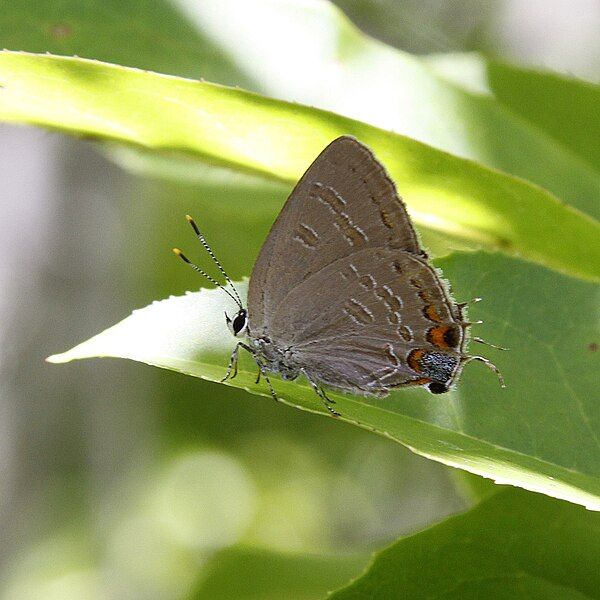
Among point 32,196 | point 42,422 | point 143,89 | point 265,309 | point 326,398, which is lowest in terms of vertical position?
point 42,422

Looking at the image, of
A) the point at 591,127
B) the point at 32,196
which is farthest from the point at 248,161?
the point at 32,196

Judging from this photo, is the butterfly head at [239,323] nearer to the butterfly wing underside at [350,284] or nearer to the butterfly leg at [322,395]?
the butterfly wing underside at [350,284]

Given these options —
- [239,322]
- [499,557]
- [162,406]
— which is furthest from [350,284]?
[162,406]

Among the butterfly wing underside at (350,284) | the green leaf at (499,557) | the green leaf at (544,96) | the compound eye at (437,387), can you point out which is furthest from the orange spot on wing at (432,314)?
the green leaf at (499,557)

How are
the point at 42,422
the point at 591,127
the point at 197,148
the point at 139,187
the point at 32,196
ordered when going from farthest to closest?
the point at 139,187 < the point at 42,422 < the point at 32,196 < the point at 591,127 < the point at 197,148

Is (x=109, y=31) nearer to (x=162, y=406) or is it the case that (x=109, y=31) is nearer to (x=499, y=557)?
(x=499, y=557)

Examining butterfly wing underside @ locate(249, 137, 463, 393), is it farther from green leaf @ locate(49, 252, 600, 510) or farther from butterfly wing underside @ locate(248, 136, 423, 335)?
green leaf @ locate(49, 252, 600, 510)

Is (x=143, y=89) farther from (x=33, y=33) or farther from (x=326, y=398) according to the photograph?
(x=326, y=398)
